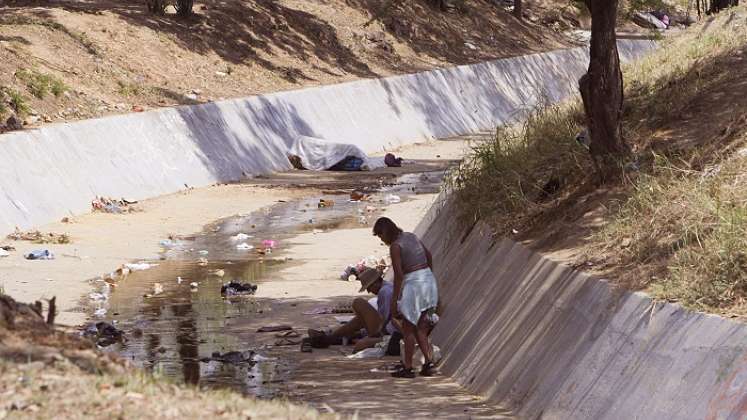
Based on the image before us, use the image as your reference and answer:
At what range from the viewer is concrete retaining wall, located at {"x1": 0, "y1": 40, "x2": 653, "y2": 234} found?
23.7m

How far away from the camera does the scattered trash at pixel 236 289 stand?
1795cm

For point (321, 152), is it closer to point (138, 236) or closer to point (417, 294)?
point (138, 236)

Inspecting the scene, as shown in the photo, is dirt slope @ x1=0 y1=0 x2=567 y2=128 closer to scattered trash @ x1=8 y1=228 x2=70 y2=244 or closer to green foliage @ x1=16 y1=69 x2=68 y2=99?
green foliage @ x1=16 y1=69 x2=68 y2=99

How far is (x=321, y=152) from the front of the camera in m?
34.0

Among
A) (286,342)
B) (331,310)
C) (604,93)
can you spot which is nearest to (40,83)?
(331,310)

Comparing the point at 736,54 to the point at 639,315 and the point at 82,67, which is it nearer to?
the point at 639,315

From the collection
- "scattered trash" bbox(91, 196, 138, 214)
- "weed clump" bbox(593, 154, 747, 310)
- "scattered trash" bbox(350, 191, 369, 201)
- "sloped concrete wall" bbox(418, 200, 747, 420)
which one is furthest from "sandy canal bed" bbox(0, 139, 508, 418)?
"weed clump" bbox(593, 154, 747, 310)

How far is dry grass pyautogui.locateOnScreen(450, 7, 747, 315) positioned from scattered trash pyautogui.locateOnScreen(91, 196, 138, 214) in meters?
8.94

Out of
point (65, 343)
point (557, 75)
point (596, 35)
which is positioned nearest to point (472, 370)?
point (596, 35)

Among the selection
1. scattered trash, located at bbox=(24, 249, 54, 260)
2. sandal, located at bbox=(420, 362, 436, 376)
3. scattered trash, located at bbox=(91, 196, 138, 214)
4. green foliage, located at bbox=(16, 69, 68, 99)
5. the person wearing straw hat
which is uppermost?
green foliage, located at bbox=(16, 69, 68, 99)

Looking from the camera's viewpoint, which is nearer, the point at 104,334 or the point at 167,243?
the point at 104,334

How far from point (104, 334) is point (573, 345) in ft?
18.8

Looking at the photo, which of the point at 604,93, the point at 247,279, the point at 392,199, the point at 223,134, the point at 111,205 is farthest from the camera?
the point at 223,134

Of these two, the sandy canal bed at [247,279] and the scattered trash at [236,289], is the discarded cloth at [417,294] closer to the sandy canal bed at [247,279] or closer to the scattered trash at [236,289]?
the sandy canal bed at [247,279]
